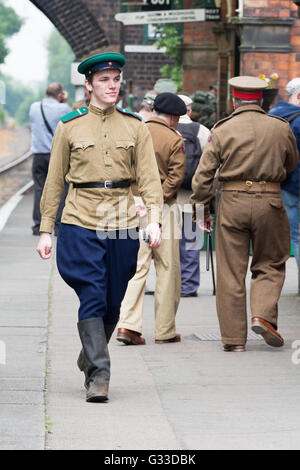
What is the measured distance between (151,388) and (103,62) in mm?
1790

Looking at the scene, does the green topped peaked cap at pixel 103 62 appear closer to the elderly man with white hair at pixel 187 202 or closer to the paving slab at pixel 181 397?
the paving slab at pixel 181 397

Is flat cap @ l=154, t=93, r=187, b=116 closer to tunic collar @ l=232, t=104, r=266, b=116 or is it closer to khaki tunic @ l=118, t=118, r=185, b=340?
khaki tunic @ l=118, t=118, r=185, b=340

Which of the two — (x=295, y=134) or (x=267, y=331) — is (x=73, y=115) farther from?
(x=295, y=134)

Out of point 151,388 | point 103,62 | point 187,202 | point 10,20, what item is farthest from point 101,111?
point 10,20

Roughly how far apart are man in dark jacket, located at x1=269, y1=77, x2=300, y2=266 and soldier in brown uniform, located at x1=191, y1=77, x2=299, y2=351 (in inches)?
41.6

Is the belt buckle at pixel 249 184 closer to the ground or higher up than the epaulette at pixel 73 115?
closer to the ground

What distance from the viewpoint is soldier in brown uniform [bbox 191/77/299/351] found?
7.35 meters

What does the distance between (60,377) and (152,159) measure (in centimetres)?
138

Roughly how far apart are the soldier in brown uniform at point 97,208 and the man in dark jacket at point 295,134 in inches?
105

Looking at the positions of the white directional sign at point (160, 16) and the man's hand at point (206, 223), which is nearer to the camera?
the man's hand at point (206, 223)

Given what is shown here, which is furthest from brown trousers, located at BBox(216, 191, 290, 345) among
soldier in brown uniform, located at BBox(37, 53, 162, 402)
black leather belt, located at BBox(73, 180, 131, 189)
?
black leather belt, located at BBox(73, 180, 131, 189)

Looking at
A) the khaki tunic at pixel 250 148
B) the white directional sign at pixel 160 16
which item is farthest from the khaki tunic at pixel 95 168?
the white directional sign at pixel 160 16

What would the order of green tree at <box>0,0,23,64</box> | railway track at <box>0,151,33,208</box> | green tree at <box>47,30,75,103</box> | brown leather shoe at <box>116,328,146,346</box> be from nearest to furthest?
brown leather shoe at <box>116,328,146,346</box> → railway track at <box>0,151,33,208</box> → green tree at <box>0,0,23,64</box> → green tree at <box>47,30,75,103</box>

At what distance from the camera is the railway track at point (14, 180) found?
24027 mm
